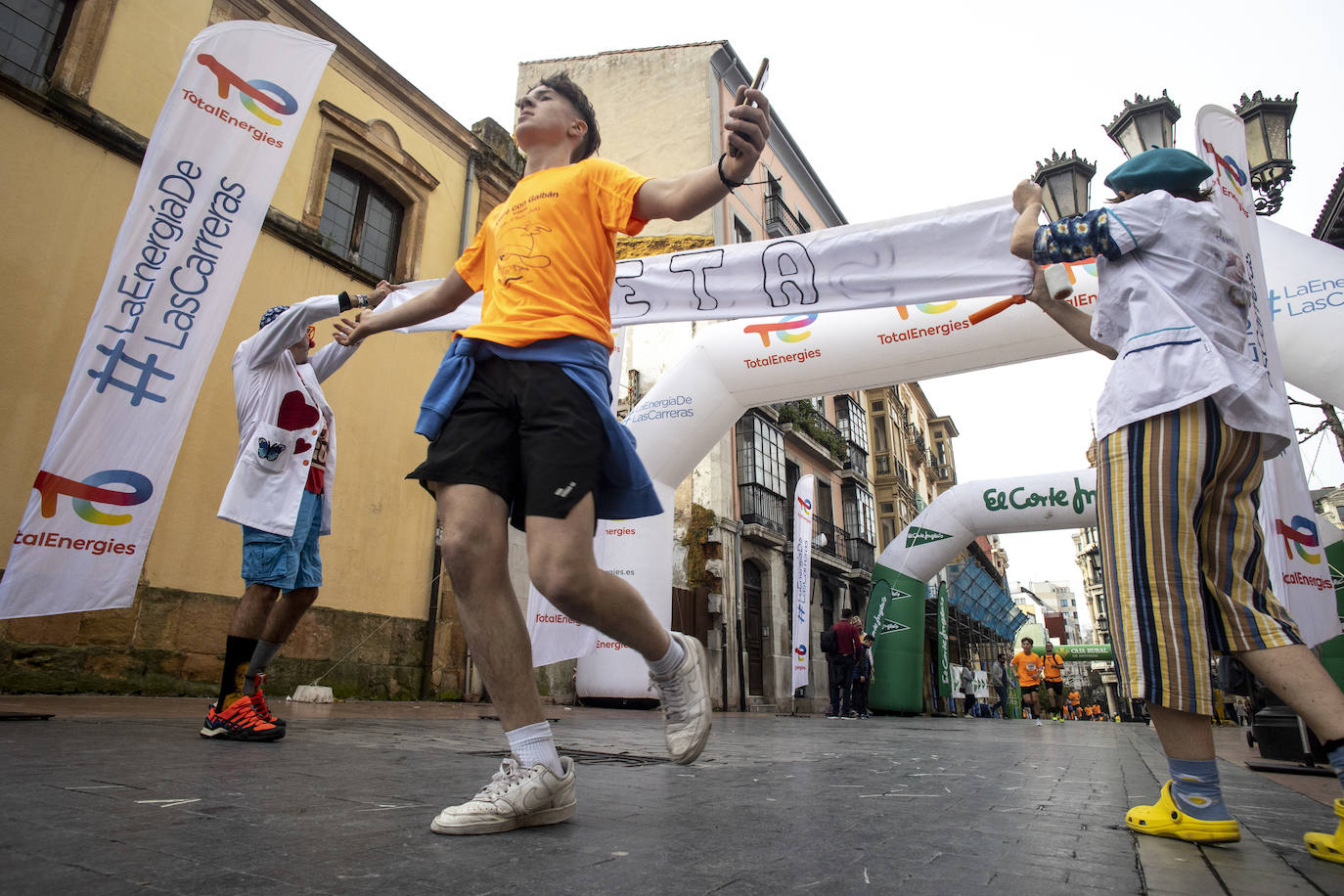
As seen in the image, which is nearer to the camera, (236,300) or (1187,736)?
(1187,736)

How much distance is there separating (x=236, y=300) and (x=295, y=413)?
5.08 metres

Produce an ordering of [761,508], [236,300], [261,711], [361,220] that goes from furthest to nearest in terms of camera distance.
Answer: [761,508]
[361,220]
[236,300]
[261,711]

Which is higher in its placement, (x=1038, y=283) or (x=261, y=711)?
(x=1038, y=283)

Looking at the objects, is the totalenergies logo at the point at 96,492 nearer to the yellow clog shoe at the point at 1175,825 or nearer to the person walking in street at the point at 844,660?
the yellow clog shoe at the point at 1175,825

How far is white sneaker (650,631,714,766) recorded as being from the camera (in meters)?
1.94

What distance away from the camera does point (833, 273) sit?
3895mm

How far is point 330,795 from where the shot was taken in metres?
1.74

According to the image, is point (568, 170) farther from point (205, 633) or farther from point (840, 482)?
point (840, 482)

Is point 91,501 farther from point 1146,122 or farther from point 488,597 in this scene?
point 1146,122

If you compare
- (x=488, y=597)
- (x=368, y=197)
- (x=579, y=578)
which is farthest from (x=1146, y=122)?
(x=368, y=197)

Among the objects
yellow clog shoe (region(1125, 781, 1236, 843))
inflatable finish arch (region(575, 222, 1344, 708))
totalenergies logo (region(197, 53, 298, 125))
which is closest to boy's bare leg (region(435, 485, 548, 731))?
yellow clog shoe (region(1125, 781, 1236, 843))

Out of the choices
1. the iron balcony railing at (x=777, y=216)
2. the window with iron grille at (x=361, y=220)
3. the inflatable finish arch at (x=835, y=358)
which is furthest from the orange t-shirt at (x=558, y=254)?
the iron balcony railing at (x=777, y=216)

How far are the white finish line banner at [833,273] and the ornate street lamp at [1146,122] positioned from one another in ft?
4.07


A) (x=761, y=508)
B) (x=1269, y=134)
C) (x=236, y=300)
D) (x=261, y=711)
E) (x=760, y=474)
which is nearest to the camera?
(x=261, y=711)
